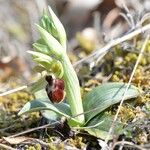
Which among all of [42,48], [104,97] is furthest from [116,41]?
[42,48]

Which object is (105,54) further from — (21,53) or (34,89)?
(21,53)

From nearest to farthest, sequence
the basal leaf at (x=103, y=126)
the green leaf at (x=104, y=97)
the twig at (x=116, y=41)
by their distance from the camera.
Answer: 1. the basal leaf at (x=103, y=126)
2. the green leaf at (x=104, y=97)
3. the twig at (x=116, y=41)

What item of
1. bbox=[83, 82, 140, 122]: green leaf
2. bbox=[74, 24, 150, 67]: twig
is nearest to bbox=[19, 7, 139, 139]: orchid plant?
bbox=[83, 82, 140, 122]: green leaf

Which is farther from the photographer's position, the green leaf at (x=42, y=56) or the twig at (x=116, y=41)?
the twig at (x=116, y=41)

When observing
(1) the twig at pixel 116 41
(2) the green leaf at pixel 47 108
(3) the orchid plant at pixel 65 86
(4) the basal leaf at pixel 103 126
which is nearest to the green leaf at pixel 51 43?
(3) the orchid plant at pixel 65 86

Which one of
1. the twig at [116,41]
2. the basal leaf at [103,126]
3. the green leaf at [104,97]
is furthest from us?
the twig at [116,41]

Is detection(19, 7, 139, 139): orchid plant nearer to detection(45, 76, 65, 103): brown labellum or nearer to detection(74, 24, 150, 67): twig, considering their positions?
detection(45, 76, 65, 103): brown labellum

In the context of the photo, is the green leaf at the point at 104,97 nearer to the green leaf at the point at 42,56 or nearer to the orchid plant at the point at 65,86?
the orchid plant at the point at 65,86

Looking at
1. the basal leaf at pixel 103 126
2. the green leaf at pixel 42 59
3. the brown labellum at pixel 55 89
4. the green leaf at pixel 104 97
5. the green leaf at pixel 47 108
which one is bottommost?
the basal leaf at pixel 103 126
